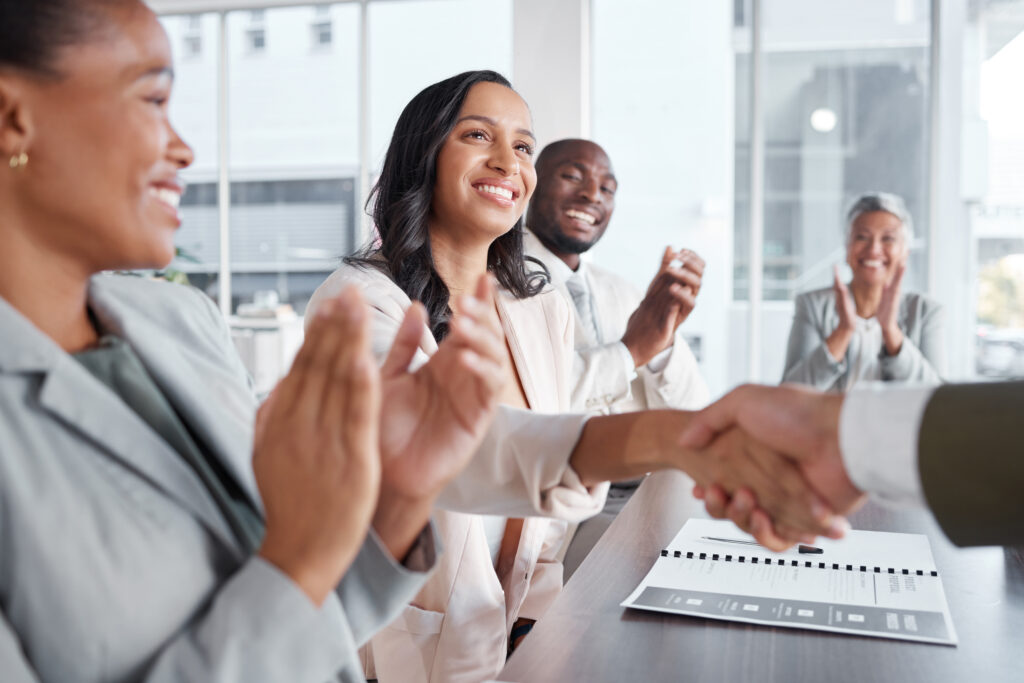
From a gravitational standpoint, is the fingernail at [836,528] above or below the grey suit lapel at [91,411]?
below

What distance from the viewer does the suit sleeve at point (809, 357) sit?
323cm

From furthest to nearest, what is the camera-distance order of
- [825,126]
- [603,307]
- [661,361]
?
[825,126]
[603,307]
[661,361]

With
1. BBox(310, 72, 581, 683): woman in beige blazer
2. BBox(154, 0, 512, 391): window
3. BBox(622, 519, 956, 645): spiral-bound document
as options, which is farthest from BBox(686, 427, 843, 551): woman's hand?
BBox(154, 0, 512, 391): window

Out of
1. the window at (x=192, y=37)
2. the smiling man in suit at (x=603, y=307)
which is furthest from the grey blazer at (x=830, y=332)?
the window at (x=192, y=37)

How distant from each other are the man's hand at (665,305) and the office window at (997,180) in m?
3.35

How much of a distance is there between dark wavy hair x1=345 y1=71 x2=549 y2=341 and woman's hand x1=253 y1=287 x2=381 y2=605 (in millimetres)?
1027

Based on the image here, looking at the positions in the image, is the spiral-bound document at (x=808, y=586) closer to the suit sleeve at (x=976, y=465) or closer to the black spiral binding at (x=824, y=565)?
the black spiral binding at (x=824, y=565)

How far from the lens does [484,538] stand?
1.60m

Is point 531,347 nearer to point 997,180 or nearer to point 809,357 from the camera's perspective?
point 809,357

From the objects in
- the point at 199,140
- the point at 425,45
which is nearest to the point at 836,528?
the point at 425,45

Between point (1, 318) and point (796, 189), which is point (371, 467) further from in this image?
point (796, 189)

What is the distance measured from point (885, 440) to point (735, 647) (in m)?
0.28

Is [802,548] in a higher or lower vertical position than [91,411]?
lower

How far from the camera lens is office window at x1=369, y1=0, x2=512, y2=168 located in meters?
5.71
